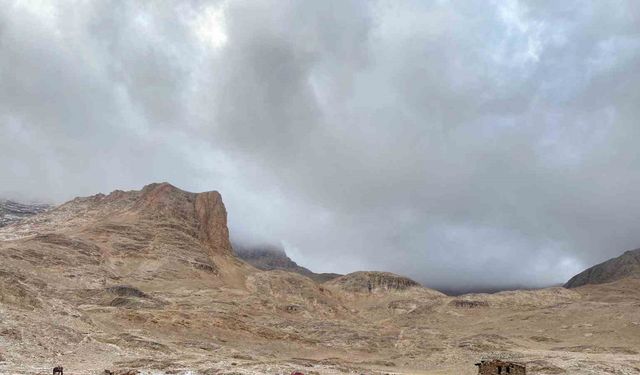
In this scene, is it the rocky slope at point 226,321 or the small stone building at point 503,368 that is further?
the rocky slope at point 226,321

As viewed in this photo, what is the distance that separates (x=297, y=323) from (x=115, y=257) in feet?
195

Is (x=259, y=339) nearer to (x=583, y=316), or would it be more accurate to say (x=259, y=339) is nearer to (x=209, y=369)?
(x=209, y=369)

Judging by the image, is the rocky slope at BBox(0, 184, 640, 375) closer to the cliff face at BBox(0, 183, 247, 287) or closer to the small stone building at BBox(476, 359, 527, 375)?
the cliff face at BBox(0, 183, 247, 287)

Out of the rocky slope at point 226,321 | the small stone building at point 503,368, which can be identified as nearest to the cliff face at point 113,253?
the rocky slope at point 226,321

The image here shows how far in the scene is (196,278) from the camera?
169 m

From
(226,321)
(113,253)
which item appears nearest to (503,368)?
(226,321)

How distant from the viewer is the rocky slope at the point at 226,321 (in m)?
80.2

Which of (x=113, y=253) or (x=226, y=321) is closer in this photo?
(x=226, y=321)

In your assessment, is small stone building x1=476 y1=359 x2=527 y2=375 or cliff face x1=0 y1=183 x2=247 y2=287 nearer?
small stone building x1=476 y1=359 x2=527 y2=375

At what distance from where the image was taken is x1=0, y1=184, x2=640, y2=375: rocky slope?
8019cm

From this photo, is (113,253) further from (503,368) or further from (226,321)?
(503,368)

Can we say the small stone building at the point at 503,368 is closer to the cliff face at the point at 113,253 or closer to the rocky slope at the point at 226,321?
the rocky slope at the point at 226,321

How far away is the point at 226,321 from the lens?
121 m

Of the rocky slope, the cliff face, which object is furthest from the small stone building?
the cliff face
